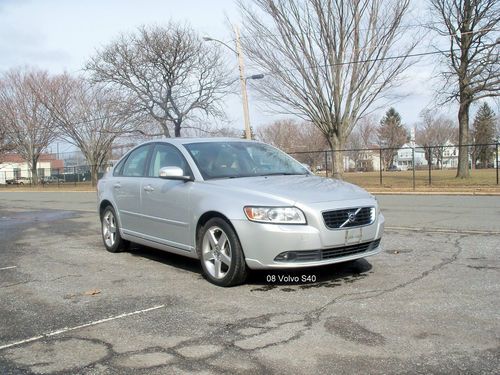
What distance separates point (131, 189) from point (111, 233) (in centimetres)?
107

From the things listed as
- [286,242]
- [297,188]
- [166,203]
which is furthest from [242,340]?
[166,203]

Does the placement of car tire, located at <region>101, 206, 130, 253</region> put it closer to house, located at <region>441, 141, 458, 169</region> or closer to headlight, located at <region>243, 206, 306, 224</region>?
headlight, located at <region>243, 206, 306, 224</region>

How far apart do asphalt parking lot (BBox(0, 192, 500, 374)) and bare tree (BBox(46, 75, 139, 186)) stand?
118ft

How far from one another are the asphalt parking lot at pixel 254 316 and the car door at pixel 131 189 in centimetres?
54

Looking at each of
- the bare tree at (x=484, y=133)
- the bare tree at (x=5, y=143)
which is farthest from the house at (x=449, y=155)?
the bare tree at (x=5, y=143)

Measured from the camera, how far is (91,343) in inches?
157

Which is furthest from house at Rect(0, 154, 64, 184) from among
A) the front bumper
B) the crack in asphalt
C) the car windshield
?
the crack in asphalt

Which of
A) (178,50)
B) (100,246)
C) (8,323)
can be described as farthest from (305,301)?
(178,50)

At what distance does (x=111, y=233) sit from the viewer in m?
7.83

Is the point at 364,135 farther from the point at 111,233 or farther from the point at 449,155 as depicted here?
the point at 111,233

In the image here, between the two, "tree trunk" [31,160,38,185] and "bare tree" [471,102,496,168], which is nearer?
"tree trunk" [31,160,38,185]

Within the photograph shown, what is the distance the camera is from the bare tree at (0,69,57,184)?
45.8 m

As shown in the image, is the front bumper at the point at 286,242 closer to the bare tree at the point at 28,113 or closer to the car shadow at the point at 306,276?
the car shadow at the point at 306,276

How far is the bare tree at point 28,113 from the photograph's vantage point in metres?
45.8
